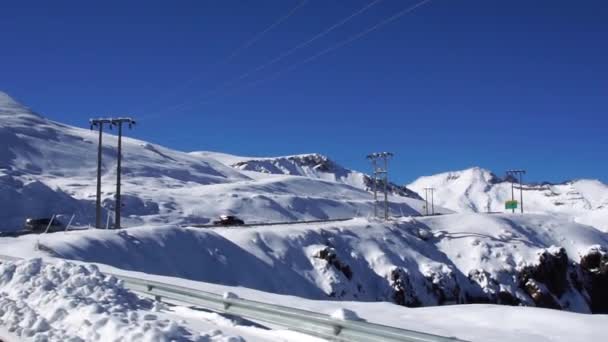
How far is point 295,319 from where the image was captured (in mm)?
8914

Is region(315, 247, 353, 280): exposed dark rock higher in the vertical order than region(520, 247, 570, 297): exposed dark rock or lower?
higher

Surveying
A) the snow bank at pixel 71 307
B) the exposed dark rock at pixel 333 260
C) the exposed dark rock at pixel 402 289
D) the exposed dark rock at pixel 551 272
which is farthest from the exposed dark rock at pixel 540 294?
the snow bank at pixel 71 307

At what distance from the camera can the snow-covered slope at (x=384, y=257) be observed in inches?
1287

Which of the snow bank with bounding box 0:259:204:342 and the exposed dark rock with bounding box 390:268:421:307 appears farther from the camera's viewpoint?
the exposed dark rock with bounding box 390:268:421:307

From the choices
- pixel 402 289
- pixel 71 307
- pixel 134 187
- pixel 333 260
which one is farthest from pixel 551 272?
pixel 134 187

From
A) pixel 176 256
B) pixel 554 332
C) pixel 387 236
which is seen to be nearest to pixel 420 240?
pixel 387 236

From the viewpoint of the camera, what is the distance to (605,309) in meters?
58.9

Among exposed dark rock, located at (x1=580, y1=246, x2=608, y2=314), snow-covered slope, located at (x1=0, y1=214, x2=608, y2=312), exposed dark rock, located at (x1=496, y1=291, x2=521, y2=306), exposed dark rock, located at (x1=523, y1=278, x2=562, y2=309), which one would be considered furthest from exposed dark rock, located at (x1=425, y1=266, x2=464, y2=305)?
exposed dark rock, located at (x1=580, y1=246, x2=608, y2=314)

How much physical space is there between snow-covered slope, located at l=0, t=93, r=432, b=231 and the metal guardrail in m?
50.1

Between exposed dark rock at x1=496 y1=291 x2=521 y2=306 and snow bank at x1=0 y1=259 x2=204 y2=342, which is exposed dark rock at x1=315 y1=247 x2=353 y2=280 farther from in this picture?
snow bank at x1=0 y1=259 x2=204 y2=342

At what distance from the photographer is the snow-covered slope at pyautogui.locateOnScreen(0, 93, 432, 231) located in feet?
221

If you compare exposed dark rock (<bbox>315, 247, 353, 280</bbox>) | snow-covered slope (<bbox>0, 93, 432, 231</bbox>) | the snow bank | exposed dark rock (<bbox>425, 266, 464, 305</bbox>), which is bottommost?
exposed dark rock (<bbox>425, 266, 464, 305</bbox>)

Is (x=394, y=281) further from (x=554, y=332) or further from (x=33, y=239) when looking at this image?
(x=554, y=332)

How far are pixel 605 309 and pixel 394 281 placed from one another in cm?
2706
